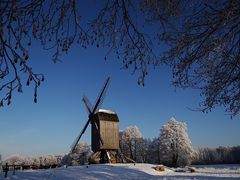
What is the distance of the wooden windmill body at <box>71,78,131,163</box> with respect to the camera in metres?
34.4

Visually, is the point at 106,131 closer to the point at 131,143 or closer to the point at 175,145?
the point at 175,145

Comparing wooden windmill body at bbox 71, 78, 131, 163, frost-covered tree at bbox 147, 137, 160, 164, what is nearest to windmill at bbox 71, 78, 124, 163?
wooden windmill body at bbox 71, 78, 131, 163

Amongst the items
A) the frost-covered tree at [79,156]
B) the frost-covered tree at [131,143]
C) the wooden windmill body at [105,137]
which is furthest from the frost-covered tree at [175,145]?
the wooden windmill body at [105,137]

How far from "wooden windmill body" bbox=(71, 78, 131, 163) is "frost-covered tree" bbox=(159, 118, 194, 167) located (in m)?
22.9

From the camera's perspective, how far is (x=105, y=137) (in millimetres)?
34750

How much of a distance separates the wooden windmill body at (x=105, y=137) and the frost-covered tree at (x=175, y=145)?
2289 cm

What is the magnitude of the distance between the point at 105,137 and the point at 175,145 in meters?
26.3

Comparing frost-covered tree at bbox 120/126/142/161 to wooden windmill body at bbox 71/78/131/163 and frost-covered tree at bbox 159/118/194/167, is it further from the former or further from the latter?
wooden windmill body at bbox 71/78/131/163

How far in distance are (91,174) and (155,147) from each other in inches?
1752

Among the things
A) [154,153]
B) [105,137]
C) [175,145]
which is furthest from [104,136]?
[154,153]

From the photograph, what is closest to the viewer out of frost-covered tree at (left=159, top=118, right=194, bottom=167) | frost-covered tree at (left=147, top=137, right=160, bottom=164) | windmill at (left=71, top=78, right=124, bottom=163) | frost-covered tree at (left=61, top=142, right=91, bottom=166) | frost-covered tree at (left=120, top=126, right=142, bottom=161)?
windmill at (left=71, top=78, right=124, bottom=163)

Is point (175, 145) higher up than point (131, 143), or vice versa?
point (131, 143)

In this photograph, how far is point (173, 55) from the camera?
848 cm

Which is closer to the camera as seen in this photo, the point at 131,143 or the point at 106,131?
the point at 106,131
